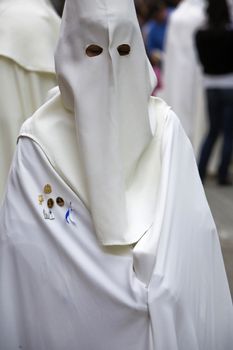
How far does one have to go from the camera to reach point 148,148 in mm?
3391

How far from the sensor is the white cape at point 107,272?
3139 millimetres

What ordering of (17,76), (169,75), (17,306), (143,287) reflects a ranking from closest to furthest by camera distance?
1. (143,287)
2. (17,306)
3. (17,76)
4. (169,75)

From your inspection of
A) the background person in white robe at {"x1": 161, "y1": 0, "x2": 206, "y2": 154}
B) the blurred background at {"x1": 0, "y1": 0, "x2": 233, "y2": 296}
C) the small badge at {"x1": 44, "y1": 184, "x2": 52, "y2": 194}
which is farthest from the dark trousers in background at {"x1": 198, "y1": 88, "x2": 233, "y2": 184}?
the small badge at {"x1": 44, "y1": 184, "x2": 52, "y2": 194}

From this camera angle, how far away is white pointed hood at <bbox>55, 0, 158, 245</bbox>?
3.21 m

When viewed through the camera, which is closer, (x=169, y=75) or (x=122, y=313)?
(x=122, y=313)

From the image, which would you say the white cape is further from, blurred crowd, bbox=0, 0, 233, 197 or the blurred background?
the blurred background

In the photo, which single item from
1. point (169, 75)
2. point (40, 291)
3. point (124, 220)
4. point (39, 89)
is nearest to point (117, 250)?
point (124, 220)

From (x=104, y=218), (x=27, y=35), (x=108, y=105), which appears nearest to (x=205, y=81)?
(x=27, y=35)

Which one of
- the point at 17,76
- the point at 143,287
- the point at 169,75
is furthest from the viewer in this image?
the point at 169,75

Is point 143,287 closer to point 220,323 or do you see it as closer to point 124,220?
point 124,220

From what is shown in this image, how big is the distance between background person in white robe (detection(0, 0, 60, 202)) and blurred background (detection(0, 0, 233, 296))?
1.52 meters

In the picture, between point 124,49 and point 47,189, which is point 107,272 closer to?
point 47,189

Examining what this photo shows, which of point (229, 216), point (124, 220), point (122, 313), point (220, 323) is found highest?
point (124, 220)

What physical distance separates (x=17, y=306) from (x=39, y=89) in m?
1.85
